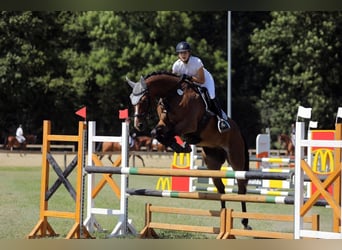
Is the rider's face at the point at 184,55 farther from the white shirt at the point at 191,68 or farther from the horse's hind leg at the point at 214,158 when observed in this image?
the horse's hind leg at the point at 214,158

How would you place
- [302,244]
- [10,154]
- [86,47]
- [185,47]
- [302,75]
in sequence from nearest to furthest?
[302,244], [185,47], [10,154], [302,75], [86,47]

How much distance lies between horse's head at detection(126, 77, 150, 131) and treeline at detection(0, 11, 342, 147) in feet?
68.5

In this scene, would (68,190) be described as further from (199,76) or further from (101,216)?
(101,216)

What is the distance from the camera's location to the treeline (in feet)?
89.1

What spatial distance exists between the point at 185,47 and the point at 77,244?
2.16 metres

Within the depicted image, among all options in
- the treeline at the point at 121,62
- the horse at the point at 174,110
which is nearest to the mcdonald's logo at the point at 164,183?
the horse at the point at 174,110

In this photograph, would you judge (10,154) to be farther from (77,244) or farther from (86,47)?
(77,244)

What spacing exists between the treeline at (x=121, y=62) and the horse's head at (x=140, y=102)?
68.5 feet

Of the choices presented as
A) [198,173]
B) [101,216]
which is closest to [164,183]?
[101,216]

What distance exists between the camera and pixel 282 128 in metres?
27.6

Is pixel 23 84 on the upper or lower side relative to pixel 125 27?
lower

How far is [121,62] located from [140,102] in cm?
2168

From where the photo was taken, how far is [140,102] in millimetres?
6203

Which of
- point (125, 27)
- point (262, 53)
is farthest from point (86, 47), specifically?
point (262, 53)
